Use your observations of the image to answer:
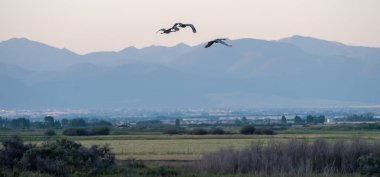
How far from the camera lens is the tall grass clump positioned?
102 ft

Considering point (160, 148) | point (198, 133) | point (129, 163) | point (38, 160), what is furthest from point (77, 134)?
point (38, 160)

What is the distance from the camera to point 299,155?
32.5 metres

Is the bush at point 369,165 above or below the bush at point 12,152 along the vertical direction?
below

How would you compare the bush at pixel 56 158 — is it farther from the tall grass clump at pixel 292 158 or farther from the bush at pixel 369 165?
the bush at pixel 369 165

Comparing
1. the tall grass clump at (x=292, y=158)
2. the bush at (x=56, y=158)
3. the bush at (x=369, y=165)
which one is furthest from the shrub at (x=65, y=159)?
the bush at (x=369, y=165)

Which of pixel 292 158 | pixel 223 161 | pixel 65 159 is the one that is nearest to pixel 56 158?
pixel 65 159

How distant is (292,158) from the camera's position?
32219mm

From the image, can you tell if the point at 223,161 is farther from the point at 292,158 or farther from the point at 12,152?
the point at 12,152

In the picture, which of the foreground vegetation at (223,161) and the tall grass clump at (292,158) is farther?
the tall grass clump at (292,158)

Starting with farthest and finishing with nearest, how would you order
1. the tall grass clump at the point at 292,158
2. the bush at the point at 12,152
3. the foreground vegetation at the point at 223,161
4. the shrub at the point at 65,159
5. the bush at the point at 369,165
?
the tall grass clump at the point at 292,158 → the bush at the point at 369,165 → the bush at the point at 12,152 → the foreground vegetation at the point at 223,161 → the shrub at the point at 65,159

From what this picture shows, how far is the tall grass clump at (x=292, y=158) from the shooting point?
3109 cm

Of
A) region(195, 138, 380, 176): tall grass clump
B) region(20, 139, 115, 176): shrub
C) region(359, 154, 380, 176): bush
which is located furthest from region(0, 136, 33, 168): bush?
region(359, 154, 380, 176): bush

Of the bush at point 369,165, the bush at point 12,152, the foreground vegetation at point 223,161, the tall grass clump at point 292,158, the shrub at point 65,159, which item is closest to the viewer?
the shrub at point 65,159

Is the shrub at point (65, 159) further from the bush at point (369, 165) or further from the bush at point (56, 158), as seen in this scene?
the bush at point (369, 165)
